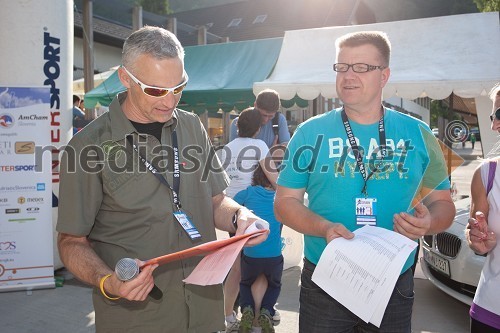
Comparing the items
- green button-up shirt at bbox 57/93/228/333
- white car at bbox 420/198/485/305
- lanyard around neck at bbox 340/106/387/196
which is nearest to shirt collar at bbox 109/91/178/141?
green button-up shirt at bbox 57/93/228/333

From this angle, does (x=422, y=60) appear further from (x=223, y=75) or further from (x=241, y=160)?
(x=241, y=160)

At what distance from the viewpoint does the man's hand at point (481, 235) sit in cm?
245

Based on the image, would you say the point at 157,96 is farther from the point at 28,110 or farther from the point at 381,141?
the point at 28,110

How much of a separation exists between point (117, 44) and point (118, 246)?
1959 cm

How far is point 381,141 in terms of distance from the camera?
2344 mm

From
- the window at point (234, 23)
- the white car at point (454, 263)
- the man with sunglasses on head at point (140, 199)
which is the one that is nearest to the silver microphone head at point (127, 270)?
the man with sunglasses on head at point (140, 199)

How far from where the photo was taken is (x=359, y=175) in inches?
90.8

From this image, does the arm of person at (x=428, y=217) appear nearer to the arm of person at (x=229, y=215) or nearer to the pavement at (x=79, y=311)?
the arm of person at (x=229, y=215)

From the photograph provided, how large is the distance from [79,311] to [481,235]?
4069 mm

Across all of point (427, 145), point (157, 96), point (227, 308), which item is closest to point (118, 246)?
point (157, 96)

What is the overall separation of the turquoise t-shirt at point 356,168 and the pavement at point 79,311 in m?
2.68

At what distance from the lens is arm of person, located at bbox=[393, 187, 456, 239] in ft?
6.81

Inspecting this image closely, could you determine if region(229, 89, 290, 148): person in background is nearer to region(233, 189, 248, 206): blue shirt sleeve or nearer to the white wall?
region(233, 189, 248, 206): blue shirt sleeve

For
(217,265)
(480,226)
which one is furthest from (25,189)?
(480,226)
